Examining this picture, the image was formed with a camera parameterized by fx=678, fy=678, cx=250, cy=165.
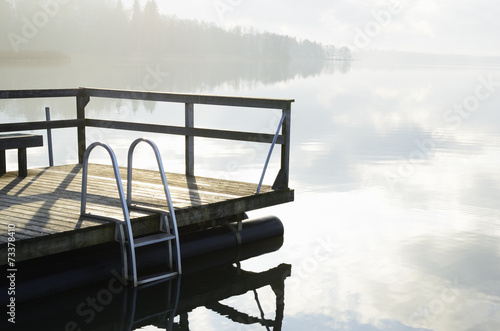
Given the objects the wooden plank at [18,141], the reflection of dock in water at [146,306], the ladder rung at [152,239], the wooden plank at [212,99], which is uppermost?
the wooden plank at [212,99]

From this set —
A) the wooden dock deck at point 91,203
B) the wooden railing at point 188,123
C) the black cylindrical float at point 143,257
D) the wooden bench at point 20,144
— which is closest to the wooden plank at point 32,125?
the wooden railing at point 188,123

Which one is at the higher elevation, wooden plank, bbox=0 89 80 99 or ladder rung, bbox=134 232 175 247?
wooden plank, bbox=0 89 80 99

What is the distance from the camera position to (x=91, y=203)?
6672mm

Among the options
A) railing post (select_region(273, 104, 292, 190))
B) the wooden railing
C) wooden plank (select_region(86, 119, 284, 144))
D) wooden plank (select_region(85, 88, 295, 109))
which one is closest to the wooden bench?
the wooden railing

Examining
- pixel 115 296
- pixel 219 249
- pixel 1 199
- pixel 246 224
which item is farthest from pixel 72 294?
pixel 246 224

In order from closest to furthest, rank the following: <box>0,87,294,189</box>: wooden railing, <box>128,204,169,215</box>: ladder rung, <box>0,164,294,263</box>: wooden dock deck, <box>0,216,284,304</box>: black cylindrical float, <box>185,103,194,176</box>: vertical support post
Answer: <box>0,164,294,263</box>: wooden dock deck < <box>0,216,284,304</box>: black cylindrical float < <box>128,204,169,215</box>: ladder rung < <box>0,87,294,189</box>: wooden railing < <box>185,103,194,176</box>: vertical support post

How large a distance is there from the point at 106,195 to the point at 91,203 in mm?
412

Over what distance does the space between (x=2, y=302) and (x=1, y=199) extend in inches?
57.5

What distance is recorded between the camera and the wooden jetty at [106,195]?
5.75 m

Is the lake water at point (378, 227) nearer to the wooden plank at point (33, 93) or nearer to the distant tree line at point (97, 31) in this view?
the wooden plank at point (33, 93)

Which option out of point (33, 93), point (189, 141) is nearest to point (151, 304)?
point (189, 141)

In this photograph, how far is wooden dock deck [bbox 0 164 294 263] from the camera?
5.67 meters

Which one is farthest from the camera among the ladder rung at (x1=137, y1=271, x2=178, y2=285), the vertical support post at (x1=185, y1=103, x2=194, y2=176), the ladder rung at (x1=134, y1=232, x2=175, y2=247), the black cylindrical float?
the vertical support post at (x1=185, y1=103, x2=194, y2=176)

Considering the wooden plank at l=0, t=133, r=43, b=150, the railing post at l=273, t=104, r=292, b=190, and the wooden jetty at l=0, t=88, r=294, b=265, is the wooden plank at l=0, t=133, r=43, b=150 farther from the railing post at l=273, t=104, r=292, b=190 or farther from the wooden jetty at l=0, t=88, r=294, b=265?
the railing post at l=273, t=104, r=292, b=190
